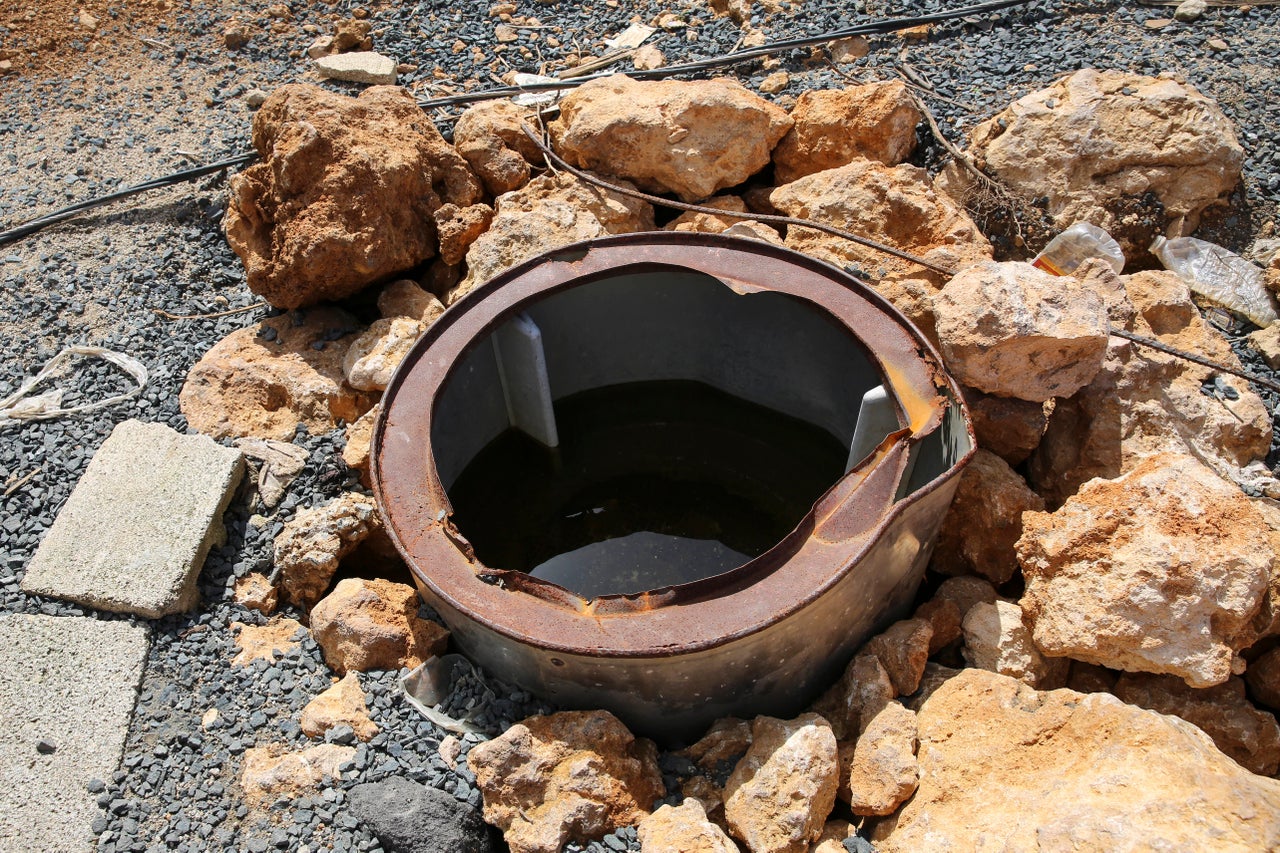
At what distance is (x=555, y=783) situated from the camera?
2.96 m

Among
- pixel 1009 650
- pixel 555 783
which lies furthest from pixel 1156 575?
pixel 555 783

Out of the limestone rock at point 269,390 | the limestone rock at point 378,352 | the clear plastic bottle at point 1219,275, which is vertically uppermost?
the clear plastic bottle at point 1219,275

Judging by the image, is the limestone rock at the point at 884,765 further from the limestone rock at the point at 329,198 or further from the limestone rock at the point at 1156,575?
the limestone rock at the point at 329,198

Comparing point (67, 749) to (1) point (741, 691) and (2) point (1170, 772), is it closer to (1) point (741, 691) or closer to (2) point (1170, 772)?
(1) point (741, 691)

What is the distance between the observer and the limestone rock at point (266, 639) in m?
3.50

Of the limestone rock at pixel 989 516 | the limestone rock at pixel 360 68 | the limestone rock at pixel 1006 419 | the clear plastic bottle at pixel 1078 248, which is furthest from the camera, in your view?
the limestone rock at pixel 360 68

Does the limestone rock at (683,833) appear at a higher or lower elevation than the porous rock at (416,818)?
higher

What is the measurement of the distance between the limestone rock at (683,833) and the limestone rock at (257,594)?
168 centimetres

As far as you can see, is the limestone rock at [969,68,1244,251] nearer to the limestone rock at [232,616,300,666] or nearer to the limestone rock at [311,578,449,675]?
the limestone rock at [311,578,449,675]

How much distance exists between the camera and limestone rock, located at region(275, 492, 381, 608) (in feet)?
11.9

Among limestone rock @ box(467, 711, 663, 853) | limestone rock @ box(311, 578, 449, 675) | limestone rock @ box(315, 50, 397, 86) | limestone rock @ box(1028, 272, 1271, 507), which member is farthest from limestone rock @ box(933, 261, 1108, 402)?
limestone rock @ box(315, 50, 397, 86)

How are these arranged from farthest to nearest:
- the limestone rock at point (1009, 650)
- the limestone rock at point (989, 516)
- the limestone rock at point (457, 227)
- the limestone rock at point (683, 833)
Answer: the limestone rock at point (457, 227), the limestone rock at point (989, 516), the limestone rock at point (1009, 650), the limestone rock at point (683, 833)

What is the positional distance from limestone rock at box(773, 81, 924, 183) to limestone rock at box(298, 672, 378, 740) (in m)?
3.23

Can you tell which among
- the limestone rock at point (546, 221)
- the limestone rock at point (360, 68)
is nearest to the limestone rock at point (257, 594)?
the limestone rock at point (546, 221)
